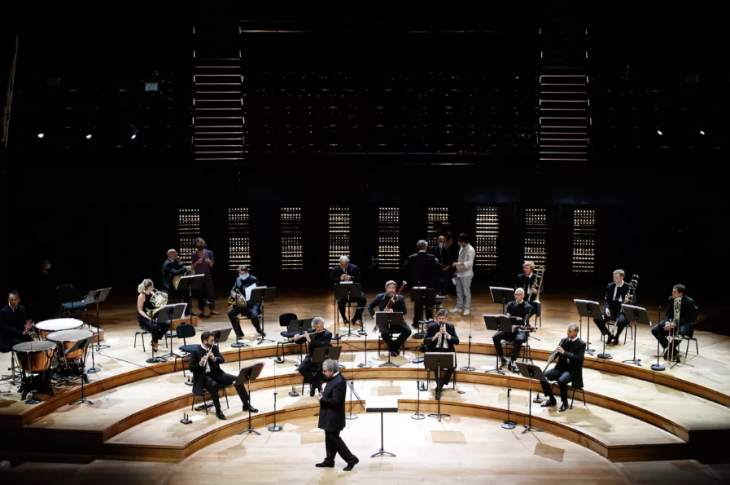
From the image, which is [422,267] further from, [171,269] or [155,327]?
[155,327]

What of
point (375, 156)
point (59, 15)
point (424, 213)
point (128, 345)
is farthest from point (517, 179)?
point (59, 15)

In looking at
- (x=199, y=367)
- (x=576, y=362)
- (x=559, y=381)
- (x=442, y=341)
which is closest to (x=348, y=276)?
(x=442, y=341)

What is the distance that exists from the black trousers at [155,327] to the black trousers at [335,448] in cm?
411

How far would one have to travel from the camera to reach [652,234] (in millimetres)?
16109

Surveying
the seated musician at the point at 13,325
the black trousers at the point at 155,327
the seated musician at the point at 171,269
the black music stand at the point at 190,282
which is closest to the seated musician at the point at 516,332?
the black music stand at the point at 190,282

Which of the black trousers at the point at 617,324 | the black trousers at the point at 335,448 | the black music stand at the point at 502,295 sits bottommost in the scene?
the black trousers at the point at 335,448

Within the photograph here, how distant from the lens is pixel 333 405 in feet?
26.2

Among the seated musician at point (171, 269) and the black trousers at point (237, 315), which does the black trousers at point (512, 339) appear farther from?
the seated musician at point (171, 269)

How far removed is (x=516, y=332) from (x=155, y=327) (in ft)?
19.4

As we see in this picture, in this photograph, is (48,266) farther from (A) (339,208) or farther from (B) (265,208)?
(A) (339,208)

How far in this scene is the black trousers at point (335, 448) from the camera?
8117 millimetres

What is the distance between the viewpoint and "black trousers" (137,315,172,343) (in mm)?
10945

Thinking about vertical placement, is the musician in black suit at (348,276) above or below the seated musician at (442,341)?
above

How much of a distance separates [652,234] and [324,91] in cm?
863
